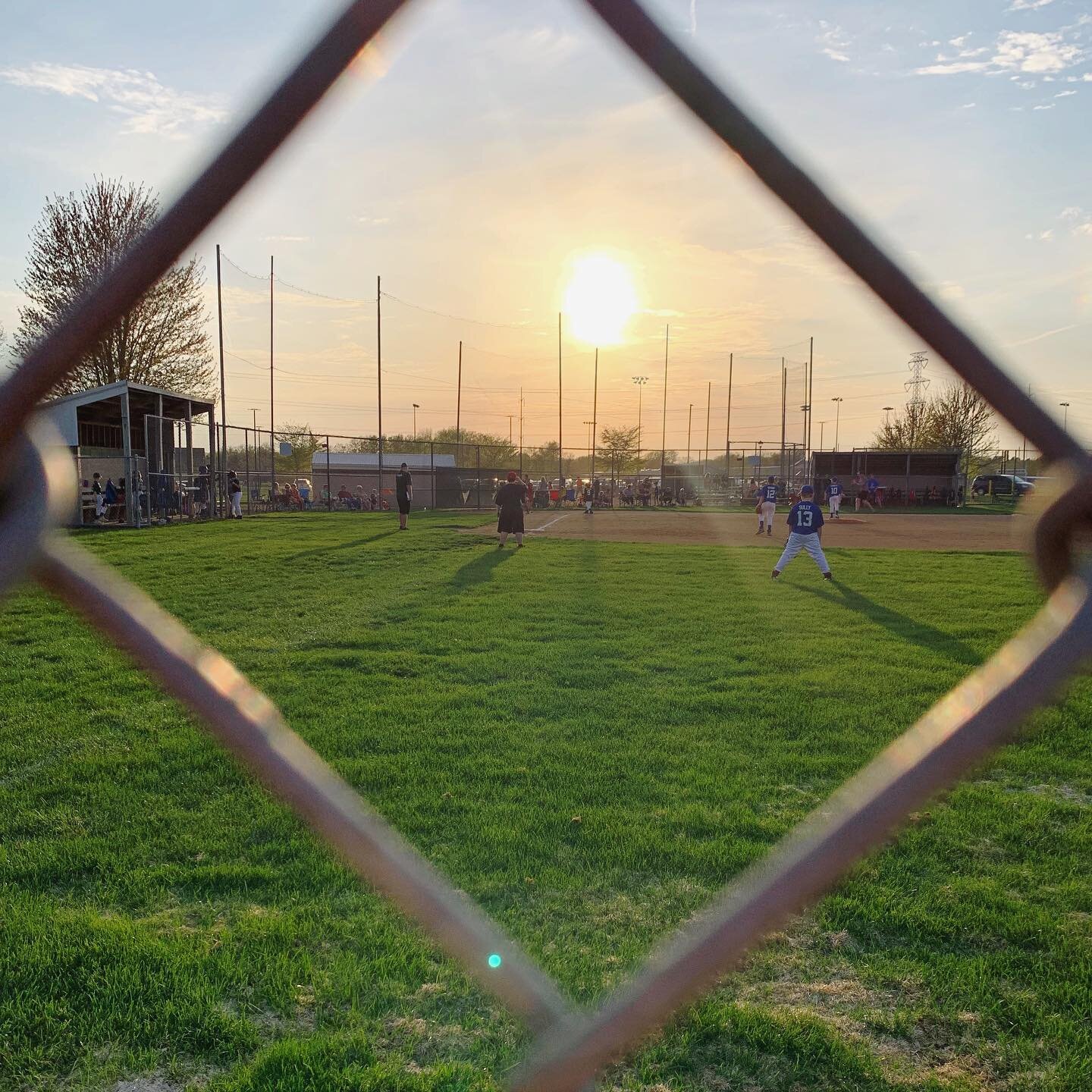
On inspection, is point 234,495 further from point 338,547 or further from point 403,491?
point 338,547

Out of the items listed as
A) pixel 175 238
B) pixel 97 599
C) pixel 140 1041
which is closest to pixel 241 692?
pixel 97 599

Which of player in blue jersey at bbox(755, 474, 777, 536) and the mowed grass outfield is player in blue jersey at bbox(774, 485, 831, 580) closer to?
the mowed grass outfield

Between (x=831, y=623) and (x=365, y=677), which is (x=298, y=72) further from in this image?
(x=831, y=623)

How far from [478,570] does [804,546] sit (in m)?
5.31

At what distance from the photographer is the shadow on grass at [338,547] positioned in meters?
16.2

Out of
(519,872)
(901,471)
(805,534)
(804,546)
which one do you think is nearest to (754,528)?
(804,546)

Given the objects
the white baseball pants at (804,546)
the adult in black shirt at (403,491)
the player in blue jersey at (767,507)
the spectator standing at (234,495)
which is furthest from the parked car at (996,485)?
the spectator standing at (234,495)

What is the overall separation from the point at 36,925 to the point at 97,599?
274 cm

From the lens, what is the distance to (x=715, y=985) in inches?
113

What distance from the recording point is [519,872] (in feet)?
11.8

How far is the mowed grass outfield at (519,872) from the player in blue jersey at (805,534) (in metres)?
5.24

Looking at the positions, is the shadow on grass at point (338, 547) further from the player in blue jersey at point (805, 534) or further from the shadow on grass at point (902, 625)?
the shadow on grass at point (902, 625)

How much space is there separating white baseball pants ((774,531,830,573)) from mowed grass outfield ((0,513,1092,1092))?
520 cm

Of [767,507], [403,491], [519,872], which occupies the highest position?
[403,491]
